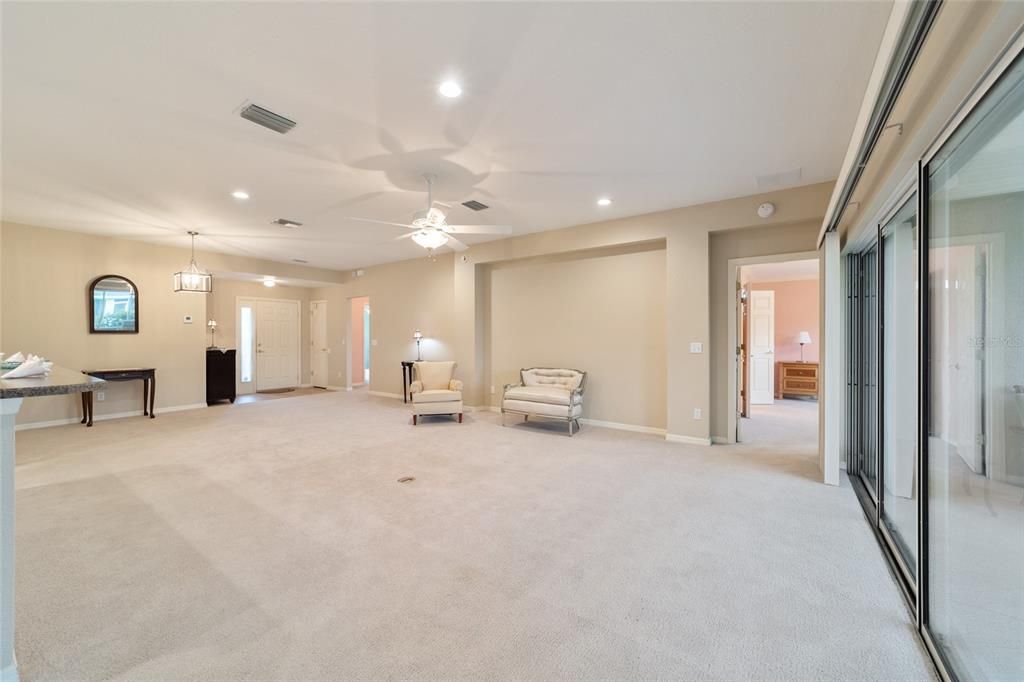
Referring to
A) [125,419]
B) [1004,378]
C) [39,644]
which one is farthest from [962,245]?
[125,419]

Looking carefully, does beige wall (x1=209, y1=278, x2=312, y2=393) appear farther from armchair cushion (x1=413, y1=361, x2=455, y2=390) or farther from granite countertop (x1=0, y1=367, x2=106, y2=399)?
granite countertop (x1=0, y1=367, x2=106, y2=399)

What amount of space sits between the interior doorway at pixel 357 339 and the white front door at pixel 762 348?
836cm

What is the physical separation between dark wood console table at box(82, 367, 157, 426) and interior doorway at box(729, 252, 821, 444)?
879cm

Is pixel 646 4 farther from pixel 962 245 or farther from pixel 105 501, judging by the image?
pixel 105 501

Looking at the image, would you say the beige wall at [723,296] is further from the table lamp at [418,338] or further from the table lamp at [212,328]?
the table lamp at [212,328]

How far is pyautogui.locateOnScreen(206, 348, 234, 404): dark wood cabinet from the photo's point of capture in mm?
7828

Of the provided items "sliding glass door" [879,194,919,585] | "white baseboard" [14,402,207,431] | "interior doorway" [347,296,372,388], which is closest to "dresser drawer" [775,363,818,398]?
"sliding glass door" [879,194,919,585]

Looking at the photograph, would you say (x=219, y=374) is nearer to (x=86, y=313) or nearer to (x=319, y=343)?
(x=86, y=313)

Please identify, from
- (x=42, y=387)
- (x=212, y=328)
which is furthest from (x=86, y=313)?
(x=42, y=387)

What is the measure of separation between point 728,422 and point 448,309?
4.98 meters

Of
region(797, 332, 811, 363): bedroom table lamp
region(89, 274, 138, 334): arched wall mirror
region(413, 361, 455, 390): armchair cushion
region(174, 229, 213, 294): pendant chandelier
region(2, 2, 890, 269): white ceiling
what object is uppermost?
region(2, 2, 890, 269): white ceiling

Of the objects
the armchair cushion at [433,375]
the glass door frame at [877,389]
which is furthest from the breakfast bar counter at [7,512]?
the armchair cushion at [433,375]

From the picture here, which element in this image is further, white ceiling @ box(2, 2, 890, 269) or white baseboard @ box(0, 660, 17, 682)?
Result: white ceiling @ box(2, 2, 890, 269)

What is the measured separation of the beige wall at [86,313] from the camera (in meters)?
5.68
